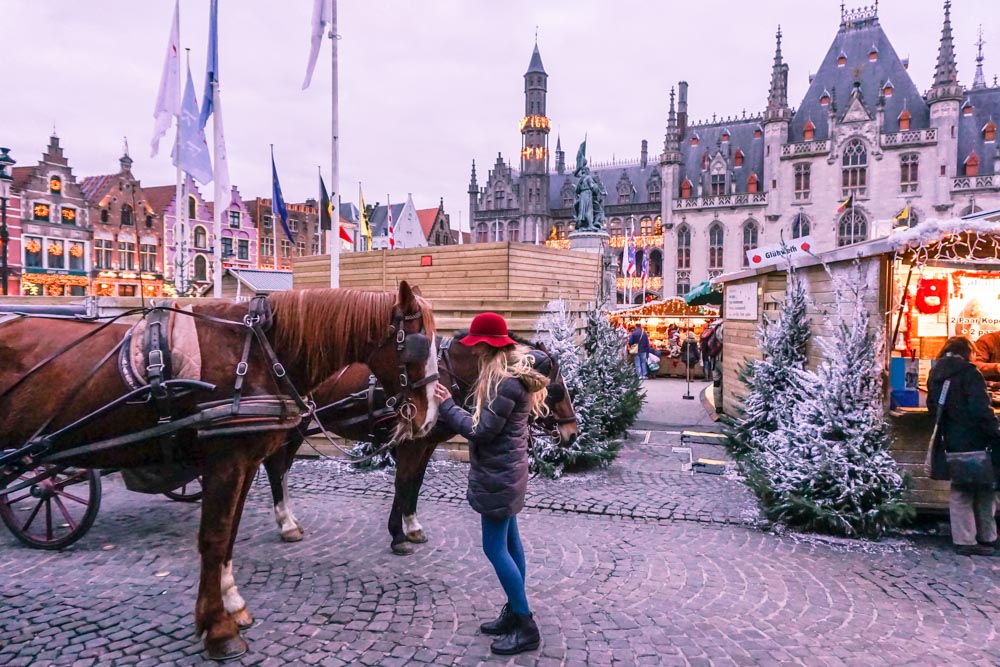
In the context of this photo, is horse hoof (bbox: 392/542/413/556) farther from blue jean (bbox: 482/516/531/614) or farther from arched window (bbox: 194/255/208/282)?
arched window (bbox: 194/255/208/282)

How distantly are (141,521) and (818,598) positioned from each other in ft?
20.0

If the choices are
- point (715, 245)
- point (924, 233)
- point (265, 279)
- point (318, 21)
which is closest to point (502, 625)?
point (924, 233)

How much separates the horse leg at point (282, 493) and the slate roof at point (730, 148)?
49118mm

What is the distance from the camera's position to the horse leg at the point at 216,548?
3.50 m

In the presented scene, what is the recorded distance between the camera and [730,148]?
163 feet

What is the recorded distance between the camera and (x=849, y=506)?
5.56 metres

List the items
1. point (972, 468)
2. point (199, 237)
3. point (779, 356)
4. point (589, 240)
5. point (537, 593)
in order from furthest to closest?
1. point (199, 237)
2. point (589, 240)
3. point (779, 356)
4. point (972, 468)
5. point (537, 593)

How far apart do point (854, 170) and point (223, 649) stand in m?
50.4

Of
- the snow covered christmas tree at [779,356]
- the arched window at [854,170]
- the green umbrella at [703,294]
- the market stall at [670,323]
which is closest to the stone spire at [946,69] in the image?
the arched window at [854,170]

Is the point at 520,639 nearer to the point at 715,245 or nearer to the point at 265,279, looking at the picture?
the point at 265,279

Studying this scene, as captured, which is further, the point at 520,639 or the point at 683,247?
the point at 683,247

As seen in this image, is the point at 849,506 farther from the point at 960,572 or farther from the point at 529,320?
the point at 529,320

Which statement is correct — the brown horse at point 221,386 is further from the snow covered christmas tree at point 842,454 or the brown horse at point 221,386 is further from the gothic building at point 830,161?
the gothic building at point 830,161

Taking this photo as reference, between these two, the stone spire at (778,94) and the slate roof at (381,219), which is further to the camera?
the slate roof at (381,219)
